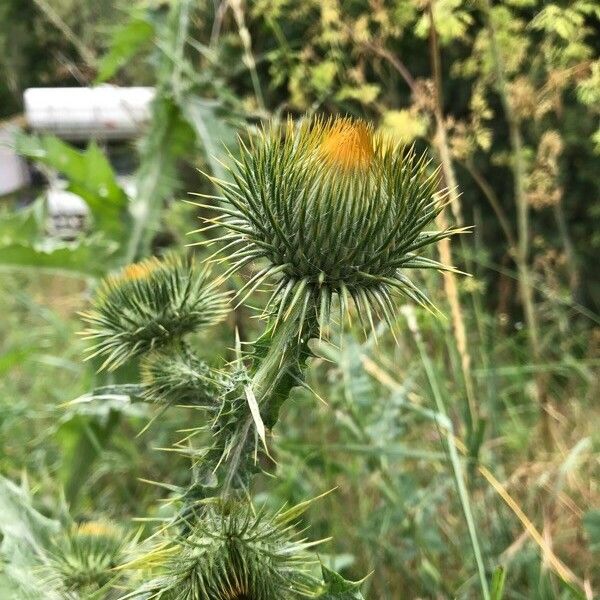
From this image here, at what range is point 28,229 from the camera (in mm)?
3248

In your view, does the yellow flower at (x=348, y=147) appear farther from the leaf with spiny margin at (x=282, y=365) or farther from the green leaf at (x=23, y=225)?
the green leaf at (x=23, y=225)

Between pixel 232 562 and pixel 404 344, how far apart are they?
2.25 metres

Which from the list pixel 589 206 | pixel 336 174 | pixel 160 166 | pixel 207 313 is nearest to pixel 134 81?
pixel 160 166

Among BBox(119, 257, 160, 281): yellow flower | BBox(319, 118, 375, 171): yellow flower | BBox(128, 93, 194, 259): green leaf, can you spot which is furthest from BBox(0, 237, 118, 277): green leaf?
BBox(319, 118, 375, 171): yellow flower

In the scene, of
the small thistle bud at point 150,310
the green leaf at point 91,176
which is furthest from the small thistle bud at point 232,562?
the green leaf at point 91,176

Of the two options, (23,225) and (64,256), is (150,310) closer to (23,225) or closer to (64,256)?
(64,256)

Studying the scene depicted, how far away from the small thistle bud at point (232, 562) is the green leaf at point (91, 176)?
221 centimetres

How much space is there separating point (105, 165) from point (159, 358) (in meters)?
1.80

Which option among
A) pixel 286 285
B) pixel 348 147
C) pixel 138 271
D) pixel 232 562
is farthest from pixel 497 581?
pixel 138 271

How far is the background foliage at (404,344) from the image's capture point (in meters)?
2.22

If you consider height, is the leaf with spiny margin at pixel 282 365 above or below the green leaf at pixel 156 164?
below

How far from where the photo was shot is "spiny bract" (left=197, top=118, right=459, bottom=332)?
3.74 feet

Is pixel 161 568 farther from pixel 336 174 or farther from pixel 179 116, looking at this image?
pixel 179 116

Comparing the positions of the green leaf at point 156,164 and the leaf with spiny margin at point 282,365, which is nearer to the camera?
the leaf with spiny margin at point 282,365
